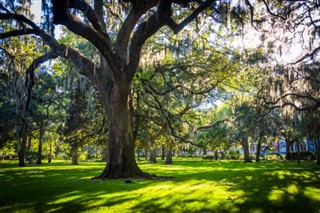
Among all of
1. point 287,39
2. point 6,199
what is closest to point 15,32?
point 6,199

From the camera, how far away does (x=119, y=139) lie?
38.8ft

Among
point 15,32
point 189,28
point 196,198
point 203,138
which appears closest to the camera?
point 196,198

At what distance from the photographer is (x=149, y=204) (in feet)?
20.2

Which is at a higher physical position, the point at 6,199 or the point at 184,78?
the point at 184,78

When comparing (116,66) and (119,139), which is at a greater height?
(116,66)

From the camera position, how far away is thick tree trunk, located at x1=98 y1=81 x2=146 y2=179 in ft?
38.5

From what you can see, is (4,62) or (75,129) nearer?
(4,62)

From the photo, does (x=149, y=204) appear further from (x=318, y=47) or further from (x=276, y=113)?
(x=276, y=113)

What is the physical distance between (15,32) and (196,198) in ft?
27.4

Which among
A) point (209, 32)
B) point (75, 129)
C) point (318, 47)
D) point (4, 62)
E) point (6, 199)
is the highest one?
point (209, 32)

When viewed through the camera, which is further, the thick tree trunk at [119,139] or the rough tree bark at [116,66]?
the thick tree trunk at [119,139]

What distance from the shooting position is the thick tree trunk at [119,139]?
1174cm

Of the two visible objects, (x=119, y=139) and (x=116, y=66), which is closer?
(x=116, y=66)

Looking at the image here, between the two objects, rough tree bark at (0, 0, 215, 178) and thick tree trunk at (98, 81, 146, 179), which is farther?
thick tree trunk at (98, 81, 146, 179)
